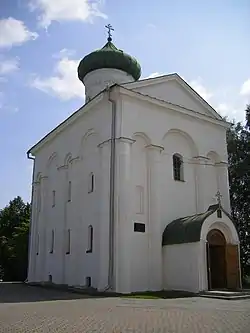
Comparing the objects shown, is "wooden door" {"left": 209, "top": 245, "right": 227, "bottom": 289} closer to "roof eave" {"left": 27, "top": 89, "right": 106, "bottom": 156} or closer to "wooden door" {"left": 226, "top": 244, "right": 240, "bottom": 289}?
"wooden door" {"left": 226, "top": 244, "right": 240, "bottom": 289}

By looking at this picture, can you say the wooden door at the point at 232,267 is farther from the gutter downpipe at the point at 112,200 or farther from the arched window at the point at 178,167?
the gutter downpipe at the point at 112,200

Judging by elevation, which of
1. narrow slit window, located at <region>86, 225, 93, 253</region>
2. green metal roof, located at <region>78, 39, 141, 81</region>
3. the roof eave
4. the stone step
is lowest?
the stone step

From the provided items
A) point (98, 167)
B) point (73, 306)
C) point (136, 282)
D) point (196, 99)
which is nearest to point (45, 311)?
point (73, 306)

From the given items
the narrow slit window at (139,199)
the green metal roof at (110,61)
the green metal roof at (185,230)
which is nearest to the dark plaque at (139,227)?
the narrow slit window at (139,199)

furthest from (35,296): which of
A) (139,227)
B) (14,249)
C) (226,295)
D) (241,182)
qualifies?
(14,249)

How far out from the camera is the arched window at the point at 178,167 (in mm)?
20962

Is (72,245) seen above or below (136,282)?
above

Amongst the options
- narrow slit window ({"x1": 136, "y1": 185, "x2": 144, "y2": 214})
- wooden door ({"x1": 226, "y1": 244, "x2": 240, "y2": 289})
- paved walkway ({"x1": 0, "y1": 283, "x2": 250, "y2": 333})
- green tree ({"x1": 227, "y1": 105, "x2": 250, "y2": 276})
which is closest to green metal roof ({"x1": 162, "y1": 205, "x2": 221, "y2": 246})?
→ narrow slit window ({"x1": 136, "y1": 185, "x2": 144, "y2": 214})

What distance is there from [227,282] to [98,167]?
7945 mm

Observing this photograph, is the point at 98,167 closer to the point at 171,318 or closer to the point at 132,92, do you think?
the point at 132,92

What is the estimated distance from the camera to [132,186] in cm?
1866

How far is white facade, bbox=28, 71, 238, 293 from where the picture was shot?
17.8 meters

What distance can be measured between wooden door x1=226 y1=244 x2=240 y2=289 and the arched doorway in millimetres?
192

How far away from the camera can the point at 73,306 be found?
483 inches
